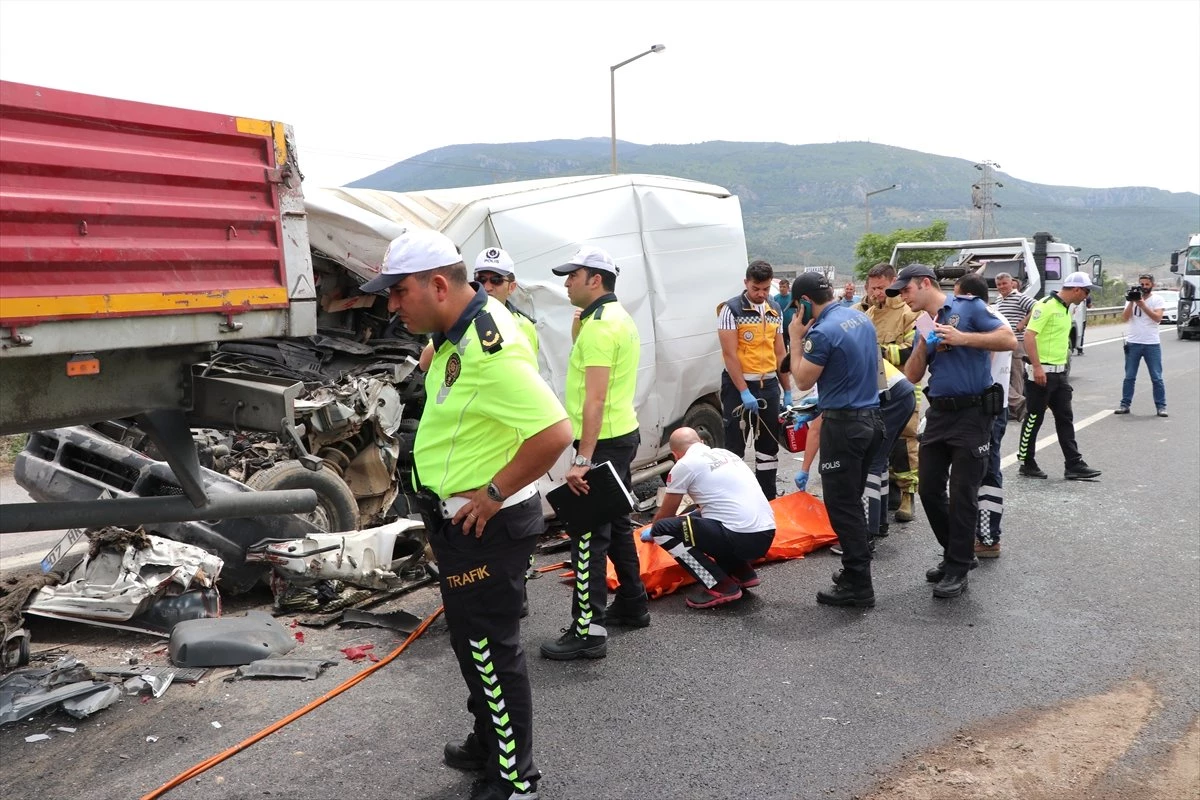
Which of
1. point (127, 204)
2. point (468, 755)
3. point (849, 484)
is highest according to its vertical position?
point (127, 204)

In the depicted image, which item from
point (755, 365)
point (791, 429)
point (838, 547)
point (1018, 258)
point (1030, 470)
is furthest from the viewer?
point (1018, 258)

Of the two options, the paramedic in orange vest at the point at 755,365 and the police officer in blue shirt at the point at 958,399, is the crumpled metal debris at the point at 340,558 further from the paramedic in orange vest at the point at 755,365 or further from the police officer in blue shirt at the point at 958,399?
the police officer in blue shirt at the point at 958,399

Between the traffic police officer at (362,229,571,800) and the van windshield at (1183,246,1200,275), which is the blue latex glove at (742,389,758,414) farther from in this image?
the van windshield at (1183,246,1200,275)

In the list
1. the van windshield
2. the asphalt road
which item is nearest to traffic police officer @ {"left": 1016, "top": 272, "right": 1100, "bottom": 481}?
the asphalt road

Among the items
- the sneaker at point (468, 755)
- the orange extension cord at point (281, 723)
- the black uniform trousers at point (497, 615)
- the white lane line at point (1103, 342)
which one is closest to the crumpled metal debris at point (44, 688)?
the orange extension cord at point (281, 723)

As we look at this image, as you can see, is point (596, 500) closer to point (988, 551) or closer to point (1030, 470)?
point (988, 551)

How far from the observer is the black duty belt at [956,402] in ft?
19.1

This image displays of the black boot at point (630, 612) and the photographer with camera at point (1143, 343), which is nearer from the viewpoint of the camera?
the black boot at point (630, 612)

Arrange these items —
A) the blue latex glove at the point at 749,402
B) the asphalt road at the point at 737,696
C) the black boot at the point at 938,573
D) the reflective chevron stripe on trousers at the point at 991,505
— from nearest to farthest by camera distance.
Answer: the asphalt road at the point at 737,696
the black boot at the point at 938,573
the reflective chevron stripe on trousers at the point at 991,505
the blue latex glove at the point at 749,402

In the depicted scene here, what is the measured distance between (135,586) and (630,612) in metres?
2.57

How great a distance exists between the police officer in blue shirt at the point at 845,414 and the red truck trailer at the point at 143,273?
302 cm

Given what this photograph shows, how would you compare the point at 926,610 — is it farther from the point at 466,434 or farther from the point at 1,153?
the point at 1,153

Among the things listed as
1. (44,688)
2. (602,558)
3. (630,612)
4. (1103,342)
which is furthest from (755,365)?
(1103,342)

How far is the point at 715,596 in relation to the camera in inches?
225
